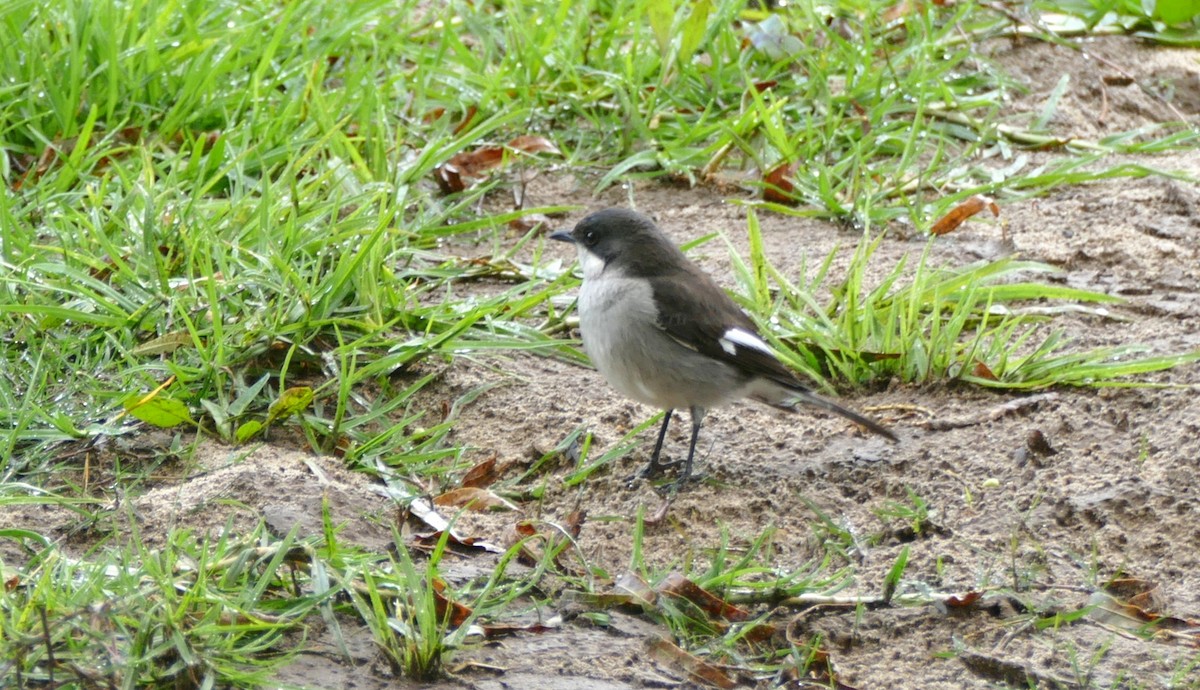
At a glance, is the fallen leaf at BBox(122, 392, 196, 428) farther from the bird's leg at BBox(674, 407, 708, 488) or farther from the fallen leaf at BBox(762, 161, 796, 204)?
Result: the fallen leaf at BBox(762, 161, 796, 204)

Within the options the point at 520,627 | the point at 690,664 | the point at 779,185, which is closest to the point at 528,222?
the point at 779,185

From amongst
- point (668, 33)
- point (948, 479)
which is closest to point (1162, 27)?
point (668, 33)

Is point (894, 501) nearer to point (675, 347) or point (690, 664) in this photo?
point (675, 347)

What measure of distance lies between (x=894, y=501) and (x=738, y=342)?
2.53 ft

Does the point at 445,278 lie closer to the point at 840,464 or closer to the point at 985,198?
the point at 840,464

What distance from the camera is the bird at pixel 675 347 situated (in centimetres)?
451

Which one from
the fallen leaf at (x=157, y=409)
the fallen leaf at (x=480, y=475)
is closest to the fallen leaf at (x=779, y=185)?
the fallen leaf at (x=480, y=475)

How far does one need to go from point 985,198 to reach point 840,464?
7.28 ft

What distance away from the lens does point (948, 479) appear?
170 inches

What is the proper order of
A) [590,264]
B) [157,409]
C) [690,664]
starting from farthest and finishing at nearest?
[590,264] → [157,409] → [690,664]

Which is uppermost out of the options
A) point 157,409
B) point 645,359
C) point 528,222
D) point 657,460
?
point 645,359

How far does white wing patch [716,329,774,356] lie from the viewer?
4.61 meters

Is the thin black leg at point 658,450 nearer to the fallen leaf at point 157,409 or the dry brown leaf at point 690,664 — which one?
the dry brown leaf at point 690,664

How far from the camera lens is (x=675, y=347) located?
461 centimetres
